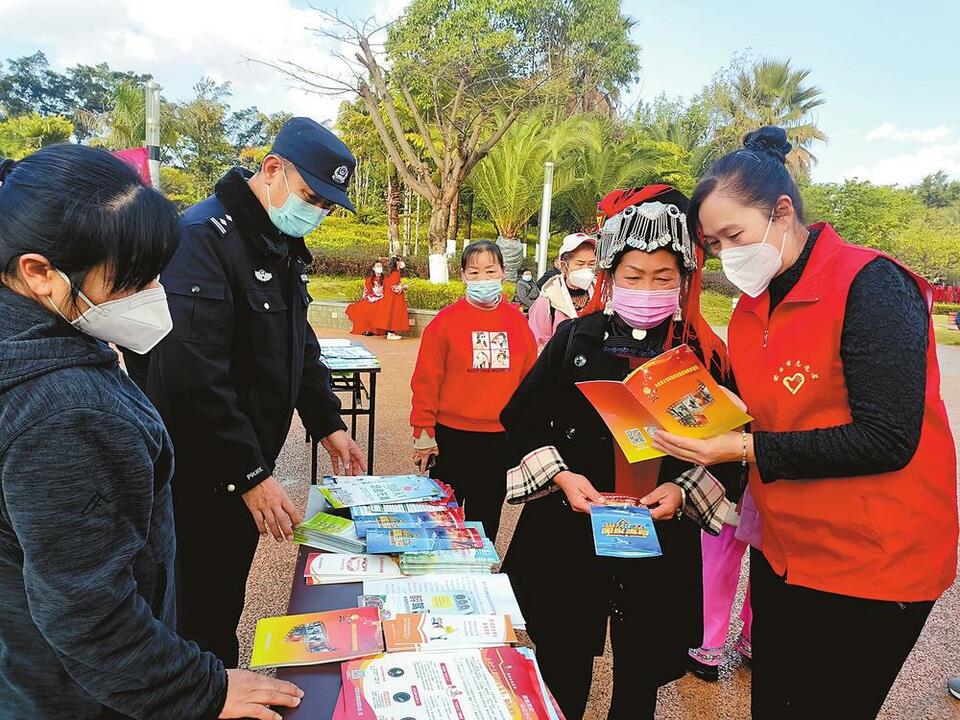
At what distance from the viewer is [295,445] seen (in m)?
5.33

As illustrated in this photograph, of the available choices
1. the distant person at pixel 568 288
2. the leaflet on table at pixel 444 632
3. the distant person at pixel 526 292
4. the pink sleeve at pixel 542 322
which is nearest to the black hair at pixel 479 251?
the distant person at pixel 568 288

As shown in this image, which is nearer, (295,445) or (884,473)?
(884,473)

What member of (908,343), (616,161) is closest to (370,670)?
(908,343)

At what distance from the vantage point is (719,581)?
2609 millimetres

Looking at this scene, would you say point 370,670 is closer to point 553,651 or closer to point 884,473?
point 553,651

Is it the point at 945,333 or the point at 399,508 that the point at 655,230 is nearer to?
the point at 399,508

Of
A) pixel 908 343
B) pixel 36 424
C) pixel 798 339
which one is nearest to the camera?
pixel 36 424

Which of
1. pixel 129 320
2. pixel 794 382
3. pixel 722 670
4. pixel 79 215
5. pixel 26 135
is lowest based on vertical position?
pixel 722 670

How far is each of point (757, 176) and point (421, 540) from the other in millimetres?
1220

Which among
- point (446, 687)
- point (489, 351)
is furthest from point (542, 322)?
point (446, 687)

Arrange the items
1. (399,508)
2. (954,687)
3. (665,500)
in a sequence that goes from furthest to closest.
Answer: (954,687) → (399,508) → (665,500)

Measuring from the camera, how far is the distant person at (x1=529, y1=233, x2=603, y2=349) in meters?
4.02

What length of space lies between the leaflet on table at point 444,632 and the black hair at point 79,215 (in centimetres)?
81

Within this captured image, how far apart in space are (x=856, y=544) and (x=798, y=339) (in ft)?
→ 1.50
